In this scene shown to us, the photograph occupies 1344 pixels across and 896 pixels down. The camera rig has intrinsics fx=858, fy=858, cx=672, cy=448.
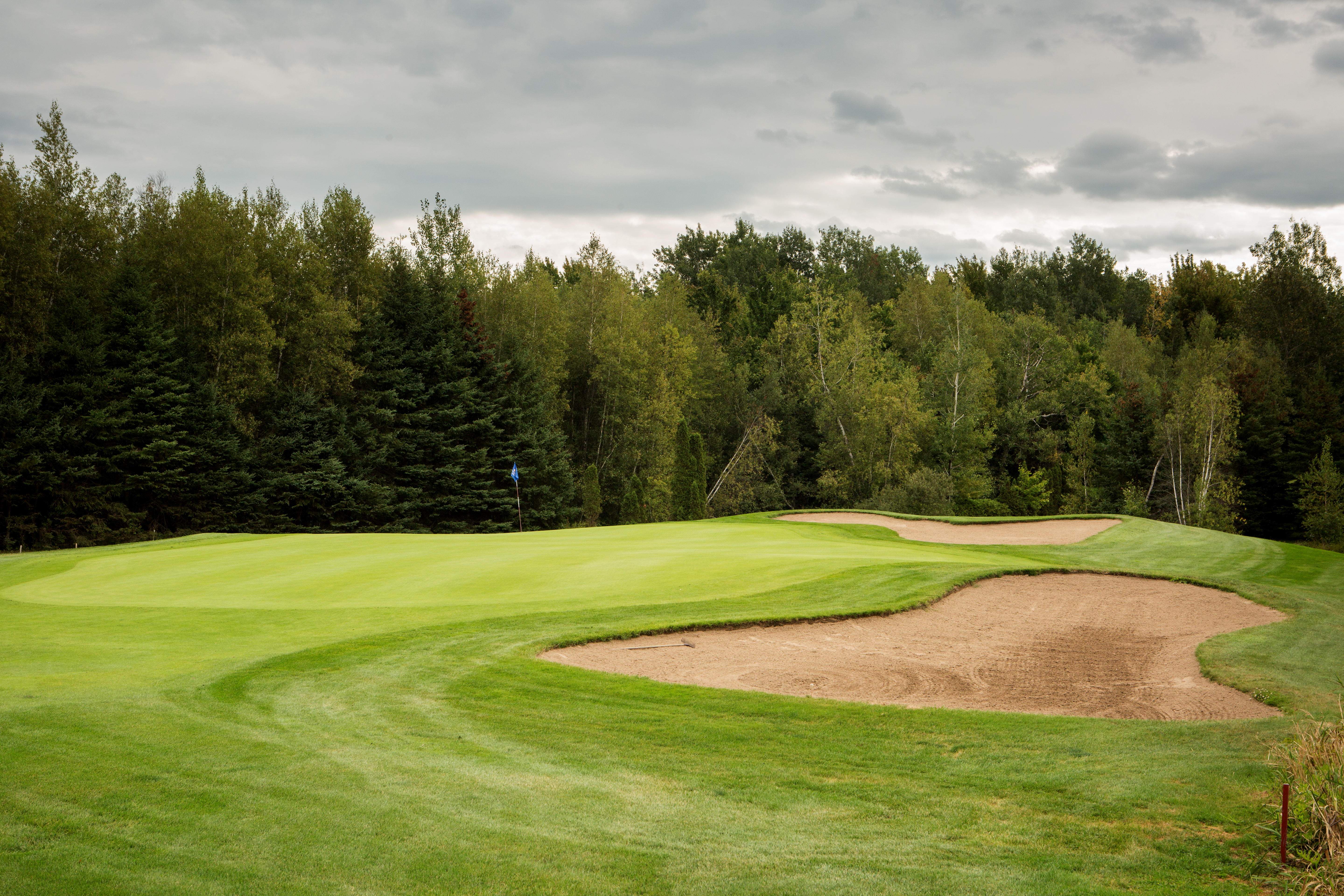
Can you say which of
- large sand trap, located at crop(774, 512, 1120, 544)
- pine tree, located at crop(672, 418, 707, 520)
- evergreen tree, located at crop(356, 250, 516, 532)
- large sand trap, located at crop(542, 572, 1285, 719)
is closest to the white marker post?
evergreen tree, located at crop(356, 250, 516, 532)

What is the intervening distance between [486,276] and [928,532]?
34774mm

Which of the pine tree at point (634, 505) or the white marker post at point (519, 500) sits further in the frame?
the pine tree at point (634, 505)

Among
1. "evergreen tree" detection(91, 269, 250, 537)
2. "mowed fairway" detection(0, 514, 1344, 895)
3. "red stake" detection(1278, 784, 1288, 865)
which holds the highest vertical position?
"evergreen tree" detection(91, 269, 250, 537)

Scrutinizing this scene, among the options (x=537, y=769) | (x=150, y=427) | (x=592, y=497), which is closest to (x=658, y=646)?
(x=537, y=769)

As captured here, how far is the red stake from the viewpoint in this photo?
186 inches

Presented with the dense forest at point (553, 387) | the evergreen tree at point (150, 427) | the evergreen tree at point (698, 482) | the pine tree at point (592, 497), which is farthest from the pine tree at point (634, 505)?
the evergreen tree at point (150, 427)

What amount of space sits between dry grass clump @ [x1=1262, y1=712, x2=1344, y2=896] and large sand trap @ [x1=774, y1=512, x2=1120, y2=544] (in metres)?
19.5

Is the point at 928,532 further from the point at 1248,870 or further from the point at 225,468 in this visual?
the point at 225,468

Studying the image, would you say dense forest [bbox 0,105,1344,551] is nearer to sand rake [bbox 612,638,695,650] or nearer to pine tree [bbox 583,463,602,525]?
pine tree [bbox 583,463,602,525]

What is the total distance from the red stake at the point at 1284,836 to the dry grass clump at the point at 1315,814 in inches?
1.0

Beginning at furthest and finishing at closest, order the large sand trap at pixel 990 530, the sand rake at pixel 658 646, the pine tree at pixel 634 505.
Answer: the pine tree at pixel 634 505, the large sand trap at pixel 990 530, the sand rake at pixel 658 646

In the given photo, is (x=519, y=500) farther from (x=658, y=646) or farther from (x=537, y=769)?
→ (x=537, y=769)

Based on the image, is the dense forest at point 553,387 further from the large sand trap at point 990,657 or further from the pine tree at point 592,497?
the large sand trap at point 990,657

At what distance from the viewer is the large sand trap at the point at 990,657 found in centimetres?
968
